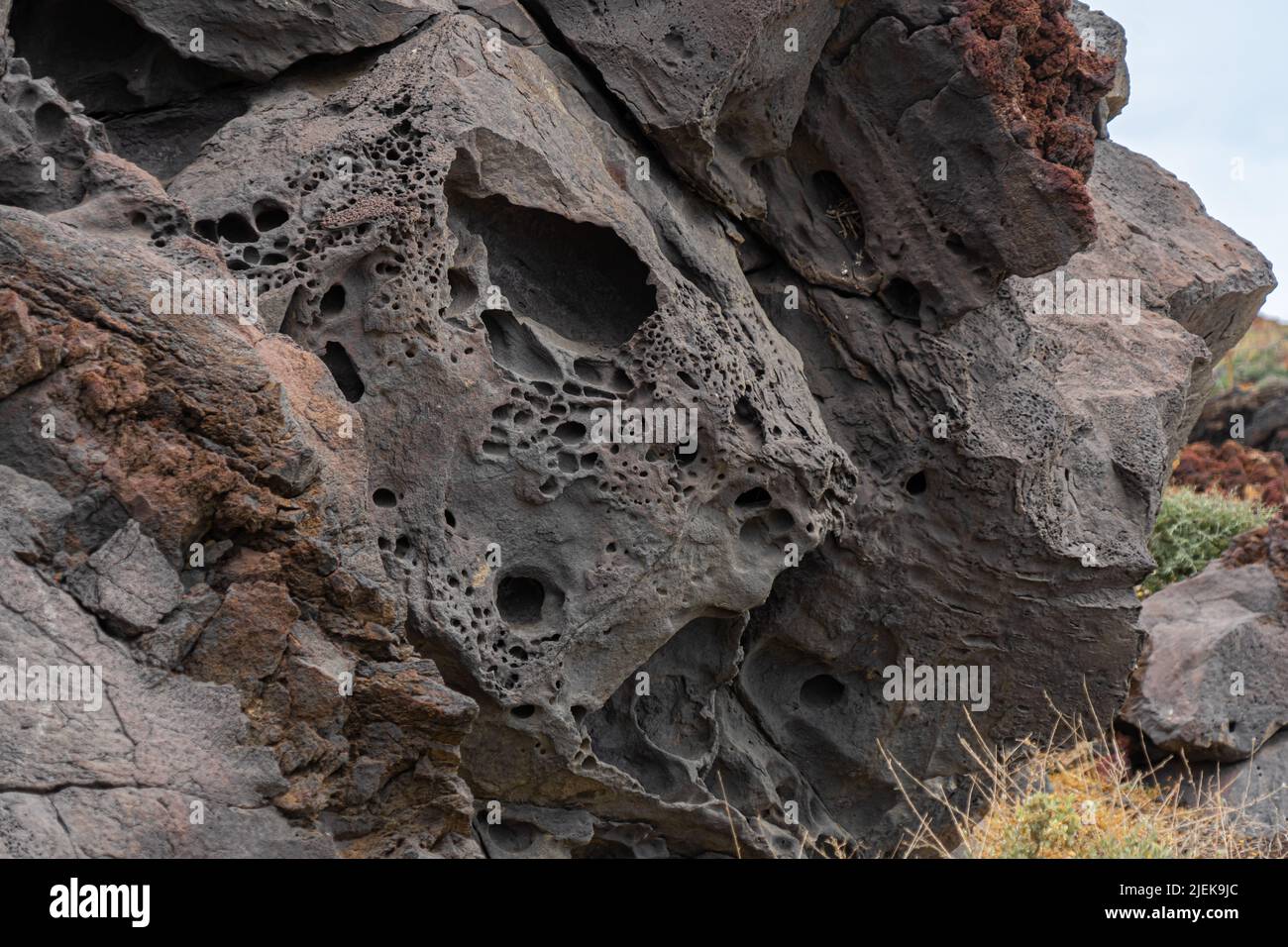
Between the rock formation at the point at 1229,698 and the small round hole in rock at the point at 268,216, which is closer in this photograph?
the small round hole in rock at the point at 268,216

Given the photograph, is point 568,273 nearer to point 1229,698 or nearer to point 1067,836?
point 1067,836

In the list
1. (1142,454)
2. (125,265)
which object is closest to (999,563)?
(1142,454)

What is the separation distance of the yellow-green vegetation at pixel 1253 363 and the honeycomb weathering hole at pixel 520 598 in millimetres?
17002

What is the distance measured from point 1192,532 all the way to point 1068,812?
331 inches

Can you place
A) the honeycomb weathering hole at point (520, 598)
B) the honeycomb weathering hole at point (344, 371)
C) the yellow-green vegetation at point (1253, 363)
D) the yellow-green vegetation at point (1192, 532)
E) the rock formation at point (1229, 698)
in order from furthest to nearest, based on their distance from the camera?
the yellow-green vegetation at point (1253, 363) → the yellow-green vegetation at point (1192, 532) → the rock formation at point (1229, 698) → the honeycomb weathering hole at point (520, 598) → the honeycomb weathering hole at point (344, 371)

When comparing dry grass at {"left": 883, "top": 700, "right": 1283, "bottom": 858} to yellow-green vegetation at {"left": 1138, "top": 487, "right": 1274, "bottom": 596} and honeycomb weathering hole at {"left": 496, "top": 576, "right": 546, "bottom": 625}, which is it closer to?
honeycomb weathering hole at {"left": 496, "top": 576, "right": 546, "bottom": 625}

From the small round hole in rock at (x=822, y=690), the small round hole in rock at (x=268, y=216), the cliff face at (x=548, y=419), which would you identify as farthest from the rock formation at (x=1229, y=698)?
the small round hole in rock at (x=268, y=216)

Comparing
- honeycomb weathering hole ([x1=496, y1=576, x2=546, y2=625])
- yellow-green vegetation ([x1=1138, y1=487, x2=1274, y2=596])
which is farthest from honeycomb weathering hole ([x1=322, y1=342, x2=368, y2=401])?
yellow-green vegetation ([x1=1138, y1=487, x2=1274, y2=596])

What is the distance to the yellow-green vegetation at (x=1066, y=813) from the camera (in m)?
5.50

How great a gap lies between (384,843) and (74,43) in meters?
3.40

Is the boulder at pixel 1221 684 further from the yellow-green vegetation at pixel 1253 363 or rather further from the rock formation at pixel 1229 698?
the yellow-green vegetation at pixel 1253 363

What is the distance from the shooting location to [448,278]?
5527 mm

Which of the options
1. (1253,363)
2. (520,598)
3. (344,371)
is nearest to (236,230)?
(344,371)

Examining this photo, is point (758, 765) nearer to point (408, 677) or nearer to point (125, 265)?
point (408, 677)
